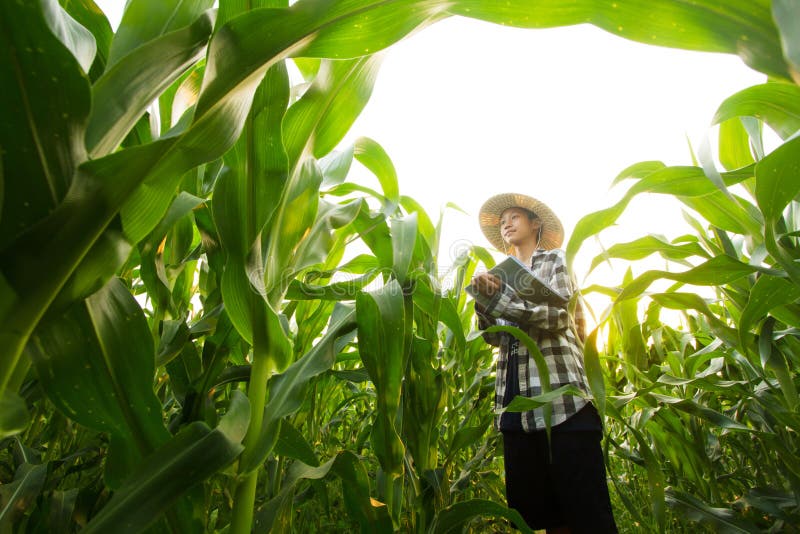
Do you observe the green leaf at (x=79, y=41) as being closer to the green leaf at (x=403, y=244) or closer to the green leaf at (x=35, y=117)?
the green leaf at (x=35, y=117)

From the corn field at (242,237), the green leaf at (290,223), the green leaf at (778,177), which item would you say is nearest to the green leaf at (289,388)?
the corn field at (242,237)

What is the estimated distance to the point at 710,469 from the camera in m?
1.06

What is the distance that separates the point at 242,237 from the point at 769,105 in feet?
1.89

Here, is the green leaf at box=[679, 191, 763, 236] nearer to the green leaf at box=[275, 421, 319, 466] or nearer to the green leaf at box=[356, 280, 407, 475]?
the green leaf at box=[356, 280, 407, 475]

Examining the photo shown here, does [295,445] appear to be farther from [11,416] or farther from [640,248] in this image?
[640,248]

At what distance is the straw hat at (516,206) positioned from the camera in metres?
1.75

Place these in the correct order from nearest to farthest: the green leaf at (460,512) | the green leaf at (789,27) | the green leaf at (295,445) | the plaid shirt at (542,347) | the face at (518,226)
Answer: the green leaf at (789,27), the green leaf at (295,445), the green leaf at (460,512), the plaid shirt at (542,347), the face at (518,226)

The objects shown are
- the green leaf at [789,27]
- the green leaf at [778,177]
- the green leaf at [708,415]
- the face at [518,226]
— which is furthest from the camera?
Result: the face at [518,226]

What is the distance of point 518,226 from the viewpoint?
1.73 meters

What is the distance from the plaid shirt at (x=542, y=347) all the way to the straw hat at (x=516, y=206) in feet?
1.38

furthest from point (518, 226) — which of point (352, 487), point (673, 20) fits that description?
point (673, 20)

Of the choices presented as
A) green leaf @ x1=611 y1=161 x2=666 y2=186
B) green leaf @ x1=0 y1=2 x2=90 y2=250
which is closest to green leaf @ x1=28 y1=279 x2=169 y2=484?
green leaf @ x1=0 y1=2 x2=90 y2=250

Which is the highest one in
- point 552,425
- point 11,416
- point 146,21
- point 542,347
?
point 146,21

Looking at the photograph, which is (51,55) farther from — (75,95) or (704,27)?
(704,27)
